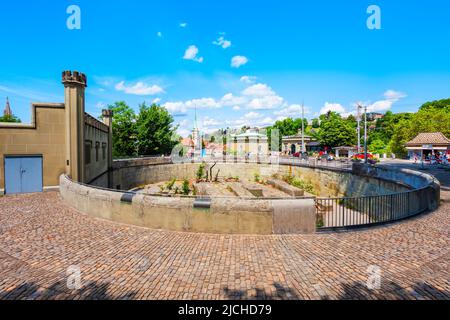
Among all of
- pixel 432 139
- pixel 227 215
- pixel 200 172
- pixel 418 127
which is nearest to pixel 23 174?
pixel 227 215

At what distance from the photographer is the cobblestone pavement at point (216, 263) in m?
4.23

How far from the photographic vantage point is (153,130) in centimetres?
3775

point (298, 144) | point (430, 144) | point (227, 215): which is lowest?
point (227, 215)

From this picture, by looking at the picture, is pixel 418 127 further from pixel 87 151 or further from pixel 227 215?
pixel 87 151

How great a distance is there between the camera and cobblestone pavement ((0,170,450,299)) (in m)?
4.23

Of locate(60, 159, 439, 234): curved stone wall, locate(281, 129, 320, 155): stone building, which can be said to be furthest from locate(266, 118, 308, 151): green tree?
locate(60, 159, 439, 234): curved stone wall

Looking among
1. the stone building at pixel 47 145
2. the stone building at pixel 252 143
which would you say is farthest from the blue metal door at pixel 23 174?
the stone building at pixel 252 143

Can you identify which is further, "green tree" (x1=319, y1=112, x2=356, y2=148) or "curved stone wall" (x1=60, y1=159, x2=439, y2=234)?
"green tree" (x1=319, y1=112, x2=356, y2=148)

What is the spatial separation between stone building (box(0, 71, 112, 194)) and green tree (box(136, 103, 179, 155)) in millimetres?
23129

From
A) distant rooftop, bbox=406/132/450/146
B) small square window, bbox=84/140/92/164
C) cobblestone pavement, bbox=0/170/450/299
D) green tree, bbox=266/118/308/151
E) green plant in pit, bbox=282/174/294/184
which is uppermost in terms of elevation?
green tree, bbox=266/118/308/151

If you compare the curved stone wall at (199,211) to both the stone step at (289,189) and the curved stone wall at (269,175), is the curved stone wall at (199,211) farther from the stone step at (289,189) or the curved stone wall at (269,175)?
the stone step at (289,189)

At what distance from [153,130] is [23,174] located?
25060 mm

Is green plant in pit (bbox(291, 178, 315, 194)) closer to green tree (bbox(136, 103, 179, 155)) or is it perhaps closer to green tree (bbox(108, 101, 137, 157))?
green tree (bbox(136, 103, 179, 155))
